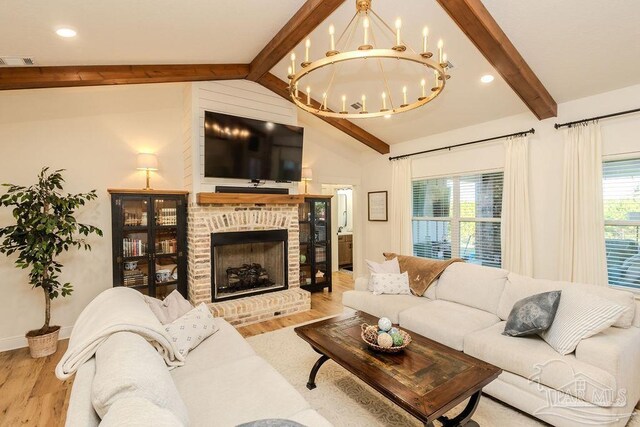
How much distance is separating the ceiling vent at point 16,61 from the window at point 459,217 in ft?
17.0

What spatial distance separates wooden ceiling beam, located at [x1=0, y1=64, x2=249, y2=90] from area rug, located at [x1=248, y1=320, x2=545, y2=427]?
3.25 m

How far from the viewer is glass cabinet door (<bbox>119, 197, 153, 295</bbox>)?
382 cm

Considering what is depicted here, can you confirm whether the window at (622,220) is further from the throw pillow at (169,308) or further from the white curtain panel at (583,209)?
the throw pillow at (169,308)

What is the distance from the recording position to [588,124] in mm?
3498

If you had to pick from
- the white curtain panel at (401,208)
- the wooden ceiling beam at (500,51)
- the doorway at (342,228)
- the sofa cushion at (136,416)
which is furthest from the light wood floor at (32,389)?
the wooden ceiling beam at (500,51)

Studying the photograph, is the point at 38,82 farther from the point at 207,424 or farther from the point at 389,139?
the point at 389,139

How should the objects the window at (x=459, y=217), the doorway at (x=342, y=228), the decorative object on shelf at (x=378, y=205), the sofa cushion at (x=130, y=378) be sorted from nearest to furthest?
1. the sofa cushion at (x=130, y=378)
2. the window at (x=459, y=217)
3. the decorative object on shelf at (x=378, y=205)
4. the doorway at (x=342, y=228)

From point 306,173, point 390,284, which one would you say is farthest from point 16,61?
point 390,284

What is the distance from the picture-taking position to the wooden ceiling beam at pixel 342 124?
4.36m

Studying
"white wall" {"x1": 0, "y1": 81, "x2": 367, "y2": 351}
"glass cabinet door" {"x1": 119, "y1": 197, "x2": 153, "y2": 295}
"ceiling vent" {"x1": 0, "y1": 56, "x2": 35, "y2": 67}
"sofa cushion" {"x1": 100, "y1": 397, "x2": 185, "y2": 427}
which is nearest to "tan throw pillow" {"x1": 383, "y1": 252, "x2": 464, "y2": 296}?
"white wall" {"x1": 0, "y1": 81, "x2": 367, "y2": 351}

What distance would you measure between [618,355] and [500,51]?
8.41ft

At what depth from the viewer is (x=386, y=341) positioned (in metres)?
2.23

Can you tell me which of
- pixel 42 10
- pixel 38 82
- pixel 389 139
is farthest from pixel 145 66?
pixel 389 139

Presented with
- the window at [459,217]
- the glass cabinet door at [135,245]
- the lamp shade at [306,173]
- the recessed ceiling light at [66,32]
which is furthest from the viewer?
the lamp shade at [306,173]
